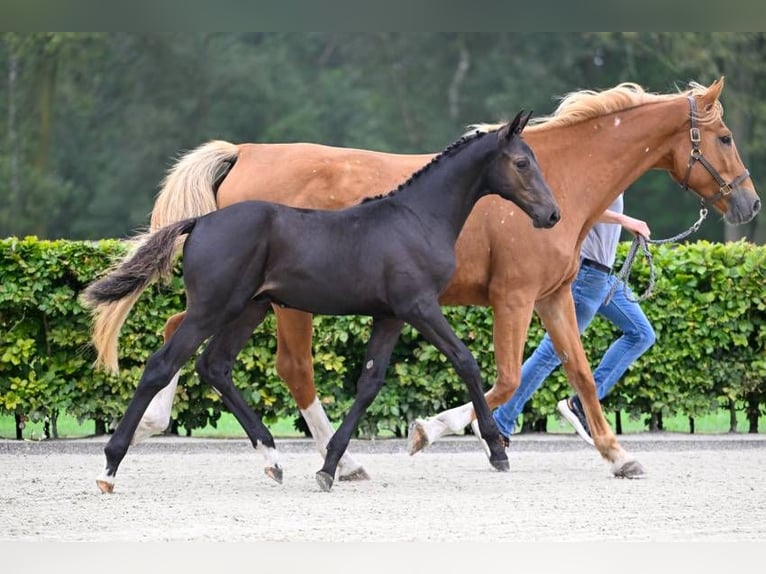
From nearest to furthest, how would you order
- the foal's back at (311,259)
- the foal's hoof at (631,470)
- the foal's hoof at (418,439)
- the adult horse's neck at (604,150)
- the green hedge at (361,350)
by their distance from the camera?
the foal's back at (311,259), the foal's hoof at (418,439), the foal's hoof at (631,470), the adult horse's neck at (604,150), the green hedge at (361,350)

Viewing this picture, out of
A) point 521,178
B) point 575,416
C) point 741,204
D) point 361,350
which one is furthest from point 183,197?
point 741,204

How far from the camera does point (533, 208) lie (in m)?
5.48

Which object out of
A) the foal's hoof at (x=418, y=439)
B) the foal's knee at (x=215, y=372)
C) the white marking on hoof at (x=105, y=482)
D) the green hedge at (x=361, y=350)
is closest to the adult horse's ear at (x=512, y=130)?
the foal's hoof at (x=418, y=439)

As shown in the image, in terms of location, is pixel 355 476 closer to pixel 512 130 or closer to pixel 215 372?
pixel 215 372

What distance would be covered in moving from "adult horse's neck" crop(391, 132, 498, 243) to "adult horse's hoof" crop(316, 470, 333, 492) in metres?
1.26

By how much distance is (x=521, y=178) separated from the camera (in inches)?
216

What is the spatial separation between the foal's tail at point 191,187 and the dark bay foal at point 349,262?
0.85 m

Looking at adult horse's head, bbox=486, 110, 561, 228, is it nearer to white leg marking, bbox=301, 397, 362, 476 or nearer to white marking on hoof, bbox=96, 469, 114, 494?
white leg marking, bbox=301, 397, 362, 476

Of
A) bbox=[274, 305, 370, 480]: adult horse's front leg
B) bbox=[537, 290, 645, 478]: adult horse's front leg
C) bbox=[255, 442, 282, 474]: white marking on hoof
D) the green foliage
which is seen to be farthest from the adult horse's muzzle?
the green foliage

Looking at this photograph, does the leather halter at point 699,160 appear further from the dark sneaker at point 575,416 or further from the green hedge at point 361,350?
the green hedge at point 361,350

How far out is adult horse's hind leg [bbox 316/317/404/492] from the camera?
218 inches

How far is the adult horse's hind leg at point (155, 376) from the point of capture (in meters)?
5.29

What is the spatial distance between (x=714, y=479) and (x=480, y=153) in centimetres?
219

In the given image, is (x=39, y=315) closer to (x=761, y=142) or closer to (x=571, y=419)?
(x=571, y=419)
